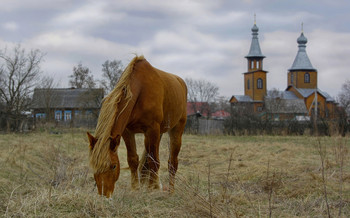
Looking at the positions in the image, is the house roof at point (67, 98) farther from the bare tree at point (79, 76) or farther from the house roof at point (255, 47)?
the house roof at point (255, 47)

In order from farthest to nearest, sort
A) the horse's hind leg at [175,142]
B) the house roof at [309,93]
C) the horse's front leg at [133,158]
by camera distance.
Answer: the house roof at [309,93] → the horse's hind leg at [175,142] → the horse's front leg at [133,158]

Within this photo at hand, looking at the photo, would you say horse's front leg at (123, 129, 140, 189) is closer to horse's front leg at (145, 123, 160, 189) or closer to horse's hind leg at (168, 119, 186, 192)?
horse's front leg at (145, 123, 160, 189)

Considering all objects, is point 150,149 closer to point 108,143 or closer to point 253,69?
point 108,143

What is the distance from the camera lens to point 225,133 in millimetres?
28062

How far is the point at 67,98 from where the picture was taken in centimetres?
5138

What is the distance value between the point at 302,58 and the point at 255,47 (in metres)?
9.19

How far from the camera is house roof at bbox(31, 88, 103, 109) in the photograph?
100 ft

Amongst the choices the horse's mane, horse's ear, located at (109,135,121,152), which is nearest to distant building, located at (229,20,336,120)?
the horse's mane

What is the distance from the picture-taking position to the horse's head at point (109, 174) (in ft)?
14.4

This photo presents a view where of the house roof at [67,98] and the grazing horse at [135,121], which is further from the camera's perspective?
the house roof at [67,98]

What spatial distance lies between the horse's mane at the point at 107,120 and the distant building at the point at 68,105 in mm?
19282

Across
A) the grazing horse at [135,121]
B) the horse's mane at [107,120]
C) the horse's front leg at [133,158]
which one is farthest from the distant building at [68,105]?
the horse's mane at [107,120]

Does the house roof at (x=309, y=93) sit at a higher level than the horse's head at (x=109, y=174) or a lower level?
higher

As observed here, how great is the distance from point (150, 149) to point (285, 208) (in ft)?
6.52
